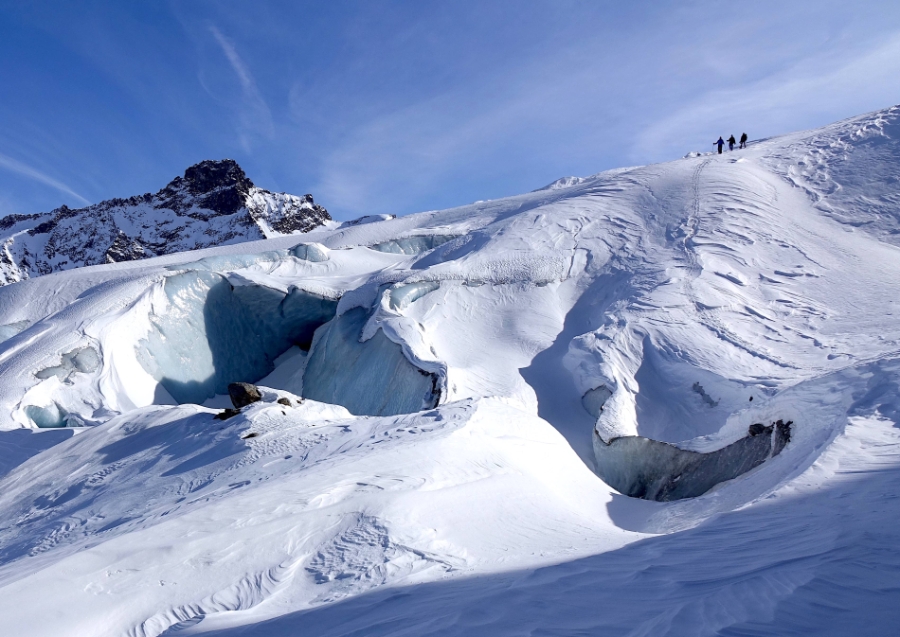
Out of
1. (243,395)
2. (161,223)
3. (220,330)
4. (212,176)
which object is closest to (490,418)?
(243,395)

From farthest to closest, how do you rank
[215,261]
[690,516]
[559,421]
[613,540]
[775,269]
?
[215,261] < [775,269] < [559,421] < [690,516] < [613,540]

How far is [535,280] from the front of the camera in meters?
10.4

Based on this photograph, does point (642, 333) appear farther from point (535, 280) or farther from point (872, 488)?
point (872, 488)

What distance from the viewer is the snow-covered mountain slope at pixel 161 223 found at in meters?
66.4

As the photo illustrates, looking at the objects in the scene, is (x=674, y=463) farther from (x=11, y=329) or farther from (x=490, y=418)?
(x=11, y=329)

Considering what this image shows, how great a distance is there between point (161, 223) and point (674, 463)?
261 feet

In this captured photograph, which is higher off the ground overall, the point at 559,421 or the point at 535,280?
the point at 535,280

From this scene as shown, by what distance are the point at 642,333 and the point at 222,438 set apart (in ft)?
18.9

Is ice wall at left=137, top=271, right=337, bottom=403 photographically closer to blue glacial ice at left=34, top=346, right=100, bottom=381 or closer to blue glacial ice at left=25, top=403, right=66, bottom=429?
blue glacial ice at left=34, top=346, right=100, bottom=381

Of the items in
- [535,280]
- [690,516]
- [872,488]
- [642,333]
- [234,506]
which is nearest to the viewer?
[872,488]

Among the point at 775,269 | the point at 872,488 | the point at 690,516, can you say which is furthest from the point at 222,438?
the point at 775,269

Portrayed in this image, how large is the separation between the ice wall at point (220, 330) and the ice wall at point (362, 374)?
0.82 m

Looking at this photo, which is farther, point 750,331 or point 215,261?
point 215,261

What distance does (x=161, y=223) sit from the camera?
74.4m
